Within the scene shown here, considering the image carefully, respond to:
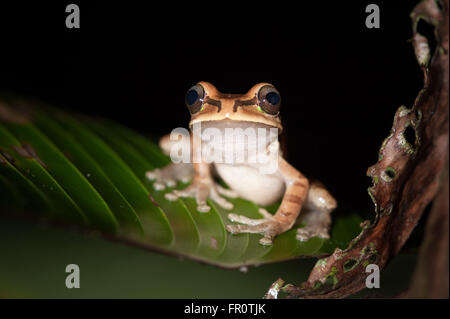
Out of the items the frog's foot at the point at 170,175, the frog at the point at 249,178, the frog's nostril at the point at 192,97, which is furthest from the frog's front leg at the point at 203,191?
the frog's nostril at the point at 192,97

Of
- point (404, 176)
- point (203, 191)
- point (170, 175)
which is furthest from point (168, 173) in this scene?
point (404, 176)

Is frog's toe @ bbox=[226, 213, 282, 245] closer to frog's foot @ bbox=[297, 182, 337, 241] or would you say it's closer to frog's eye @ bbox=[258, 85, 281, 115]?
frog's foot @ bbox=[297, 182, 337, 241]

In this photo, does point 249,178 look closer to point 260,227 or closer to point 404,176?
point 260,227

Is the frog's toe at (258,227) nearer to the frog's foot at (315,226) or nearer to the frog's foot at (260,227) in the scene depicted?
the frog's foot at (260,227)

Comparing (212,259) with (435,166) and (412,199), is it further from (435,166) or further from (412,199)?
(435,166)

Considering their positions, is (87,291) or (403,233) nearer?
(403,233)

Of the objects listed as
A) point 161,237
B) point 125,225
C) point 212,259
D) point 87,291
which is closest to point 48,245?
point 87,291
